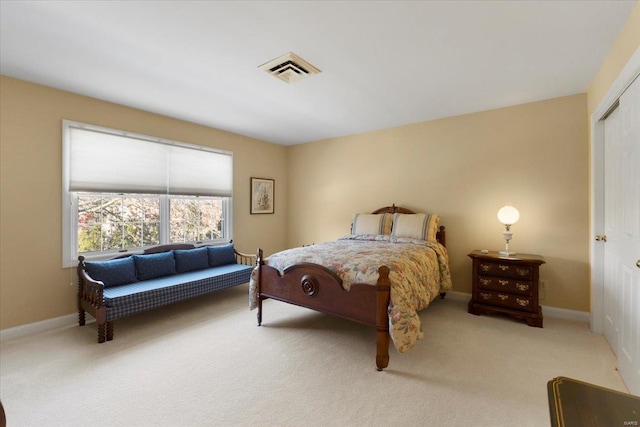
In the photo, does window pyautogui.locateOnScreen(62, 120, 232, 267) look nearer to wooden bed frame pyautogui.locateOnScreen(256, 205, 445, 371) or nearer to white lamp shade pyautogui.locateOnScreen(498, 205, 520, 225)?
wooden bed frame pyautogui.locateOnScreen(256, 205, 445, 371)

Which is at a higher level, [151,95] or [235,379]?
[151,95]

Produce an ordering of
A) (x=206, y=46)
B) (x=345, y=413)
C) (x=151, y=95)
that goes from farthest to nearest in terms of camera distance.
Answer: (x=151, y=95)
(x=206, y=46)
(x=345, y=413)

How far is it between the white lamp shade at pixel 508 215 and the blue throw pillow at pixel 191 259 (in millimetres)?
3891

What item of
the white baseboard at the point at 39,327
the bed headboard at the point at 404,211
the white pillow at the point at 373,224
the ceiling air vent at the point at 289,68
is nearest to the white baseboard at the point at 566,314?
the bed headboard at the point at 404,211

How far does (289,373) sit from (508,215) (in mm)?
2945

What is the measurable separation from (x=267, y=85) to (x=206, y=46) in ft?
2.55

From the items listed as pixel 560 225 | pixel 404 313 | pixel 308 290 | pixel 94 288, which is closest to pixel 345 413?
pixel 404 313

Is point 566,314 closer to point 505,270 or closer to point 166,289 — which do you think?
point 505,270

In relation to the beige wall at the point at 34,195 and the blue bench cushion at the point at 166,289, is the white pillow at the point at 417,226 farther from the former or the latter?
the beige wall at the point at 34,195

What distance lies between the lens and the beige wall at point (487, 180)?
3.15m

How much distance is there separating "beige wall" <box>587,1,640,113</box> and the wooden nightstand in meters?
1.70

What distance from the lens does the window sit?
122 inches

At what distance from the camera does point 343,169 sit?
16.3 feet

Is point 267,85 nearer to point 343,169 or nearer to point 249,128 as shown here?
point 249,128
